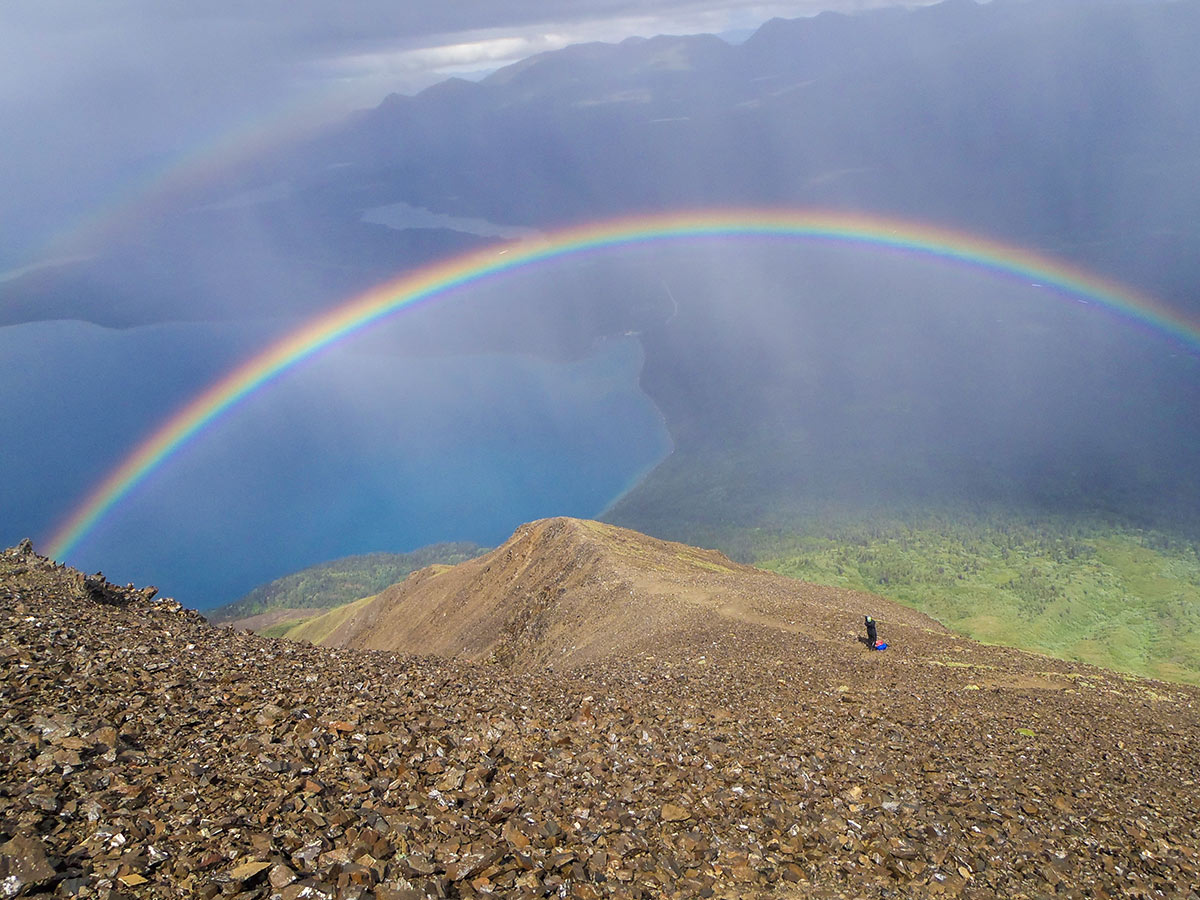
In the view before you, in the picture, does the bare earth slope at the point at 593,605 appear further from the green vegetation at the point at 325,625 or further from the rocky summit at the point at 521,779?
the green vegetation at the point at 325,625

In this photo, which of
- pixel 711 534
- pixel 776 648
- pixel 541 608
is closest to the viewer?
pixel 776 648

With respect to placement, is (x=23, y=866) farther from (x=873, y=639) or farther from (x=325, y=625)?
(x=325, y=625)

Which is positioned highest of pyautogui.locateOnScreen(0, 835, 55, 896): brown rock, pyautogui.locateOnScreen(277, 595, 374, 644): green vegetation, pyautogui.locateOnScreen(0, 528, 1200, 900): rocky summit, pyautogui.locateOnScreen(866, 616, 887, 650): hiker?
pyautogui.locateOnScreen(0, 835, 55, 896): brown rock

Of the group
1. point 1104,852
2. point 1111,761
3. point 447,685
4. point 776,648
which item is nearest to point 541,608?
point 776,648

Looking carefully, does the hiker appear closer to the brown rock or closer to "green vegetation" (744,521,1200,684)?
the brown rock

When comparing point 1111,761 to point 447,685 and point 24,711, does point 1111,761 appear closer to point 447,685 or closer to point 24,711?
point 447,685

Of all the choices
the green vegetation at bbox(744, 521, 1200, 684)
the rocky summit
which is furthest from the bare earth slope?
the green vegetation at bbox(744, 521, 1200, 684)
